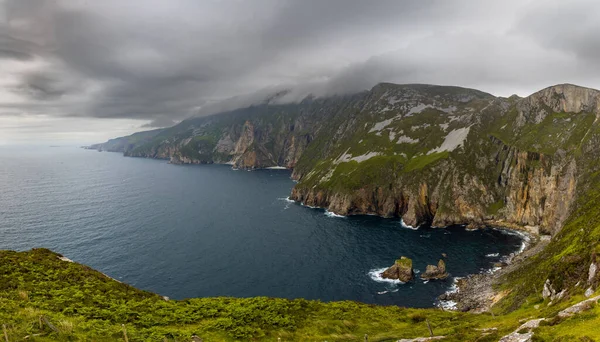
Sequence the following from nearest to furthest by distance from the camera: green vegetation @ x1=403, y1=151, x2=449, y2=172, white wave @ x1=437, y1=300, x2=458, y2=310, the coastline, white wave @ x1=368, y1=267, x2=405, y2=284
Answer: the coastline → white wave @ x1=437, y1=300, x2=458, y2=310 → white wave @ x1=368, y1=267, x2=405, y2=284 → green vegetation @ x1=403, y1=151, x2=449, y2=172

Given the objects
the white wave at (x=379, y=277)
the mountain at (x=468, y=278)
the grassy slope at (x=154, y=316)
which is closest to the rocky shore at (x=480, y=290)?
the mountain at (x=468, y=278)

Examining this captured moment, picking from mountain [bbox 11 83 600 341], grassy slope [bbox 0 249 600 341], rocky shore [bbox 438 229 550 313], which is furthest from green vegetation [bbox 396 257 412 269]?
grassy slope [bbox 0 249 600 341]

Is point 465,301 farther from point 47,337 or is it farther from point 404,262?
point 47,337

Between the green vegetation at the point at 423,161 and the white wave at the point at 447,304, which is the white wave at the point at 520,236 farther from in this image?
the green vegetation at the point at 423,161

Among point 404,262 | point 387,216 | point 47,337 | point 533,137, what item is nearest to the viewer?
point 47,337

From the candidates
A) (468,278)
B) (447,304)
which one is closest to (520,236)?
(468,278)

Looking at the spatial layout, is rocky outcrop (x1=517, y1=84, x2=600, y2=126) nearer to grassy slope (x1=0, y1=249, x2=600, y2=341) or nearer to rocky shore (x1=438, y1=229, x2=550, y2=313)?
rocky shore (x1=438, y1=229, x2=550, y2=313)

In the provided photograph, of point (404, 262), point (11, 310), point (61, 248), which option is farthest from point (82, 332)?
point (61, 248)
